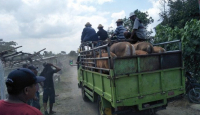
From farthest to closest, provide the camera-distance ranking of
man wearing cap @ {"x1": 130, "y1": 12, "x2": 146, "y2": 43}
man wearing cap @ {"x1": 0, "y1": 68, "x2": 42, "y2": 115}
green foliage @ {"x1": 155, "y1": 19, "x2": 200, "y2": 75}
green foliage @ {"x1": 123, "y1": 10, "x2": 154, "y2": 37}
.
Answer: green foliage @ {"x1": 123, "y1": 10, "x2": 154, "y2": 37}, green foliage @ {"x1": 155, "y1": 19, "x2": 200, "y2": 75}, man wearing cap @ {"x1": 130, "y1": 12, "x2": 146, "y2": 43}, man wearing cap @ {"x1": 0, "y1": 68, "x2": 42, "y2": 115}

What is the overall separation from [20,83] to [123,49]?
320 cm

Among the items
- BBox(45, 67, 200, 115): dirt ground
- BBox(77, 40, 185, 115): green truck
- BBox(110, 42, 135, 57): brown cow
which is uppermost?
BBox(110, 42, 135, 57): brown cow

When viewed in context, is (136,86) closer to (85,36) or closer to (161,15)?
(85,36)

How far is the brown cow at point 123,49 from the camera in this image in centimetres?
436

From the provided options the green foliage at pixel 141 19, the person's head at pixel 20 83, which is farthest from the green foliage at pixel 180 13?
the person's head at pixel 20 83

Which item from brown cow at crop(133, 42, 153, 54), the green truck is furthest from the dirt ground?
brown cow at crop(133, 42, 153, 54)

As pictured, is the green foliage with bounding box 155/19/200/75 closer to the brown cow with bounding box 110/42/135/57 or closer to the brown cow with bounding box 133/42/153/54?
the brown cow with bounding box 133/42/153/54

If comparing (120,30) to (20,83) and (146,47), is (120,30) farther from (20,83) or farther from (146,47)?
(20,83)

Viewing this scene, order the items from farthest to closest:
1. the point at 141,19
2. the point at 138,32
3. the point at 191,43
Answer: the point at 141,19 < the point at 191,43 < the point at 138,32

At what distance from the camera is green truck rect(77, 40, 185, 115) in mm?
3900

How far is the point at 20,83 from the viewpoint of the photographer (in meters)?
1.66

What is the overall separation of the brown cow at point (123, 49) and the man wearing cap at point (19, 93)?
2.96 meters

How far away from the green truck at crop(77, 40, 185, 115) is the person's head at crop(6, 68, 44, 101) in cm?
230

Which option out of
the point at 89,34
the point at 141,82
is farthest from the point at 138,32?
the point at 89,34
